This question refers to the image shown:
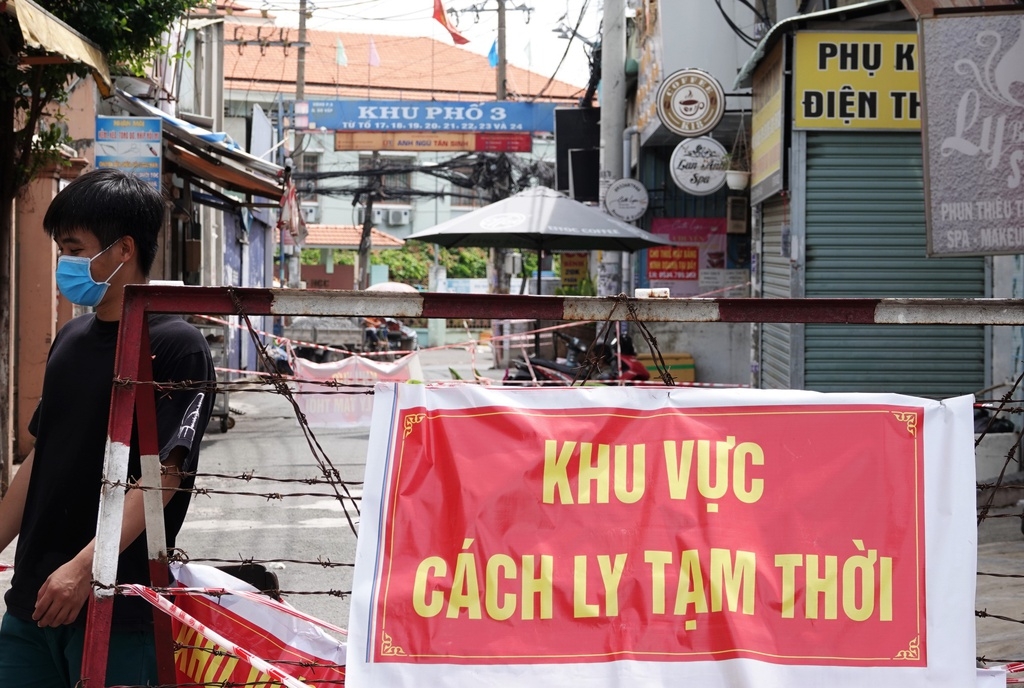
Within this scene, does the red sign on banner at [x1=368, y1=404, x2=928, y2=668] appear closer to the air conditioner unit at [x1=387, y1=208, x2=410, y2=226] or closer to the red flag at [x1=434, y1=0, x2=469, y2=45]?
the red flag at [x1=434, y1=0, x2=469, y2=45]

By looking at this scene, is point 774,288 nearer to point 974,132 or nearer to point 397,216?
point 974,132

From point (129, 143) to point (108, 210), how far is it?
30.6 feet

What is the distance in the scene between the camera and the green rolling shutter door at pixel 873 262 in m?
9.94

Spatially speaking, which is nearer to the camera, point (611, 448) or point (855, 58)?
point (611, 448)

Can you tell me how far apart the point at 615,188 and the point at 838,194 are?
21.5ft

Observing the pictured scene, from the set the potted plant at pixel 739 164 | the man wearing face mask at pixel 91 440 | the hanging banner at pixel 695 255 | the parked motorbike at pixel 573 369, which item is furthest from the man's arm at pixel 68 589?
the hanging banner at pixel 695 255

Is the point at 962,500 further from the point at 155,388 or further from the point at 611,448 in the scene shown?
the point at 155,388

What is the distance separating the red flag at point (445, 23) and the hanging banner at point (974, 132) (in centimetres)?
2437

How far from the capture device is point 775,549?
2.39 m

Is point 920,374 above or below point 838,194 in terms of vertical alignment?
below

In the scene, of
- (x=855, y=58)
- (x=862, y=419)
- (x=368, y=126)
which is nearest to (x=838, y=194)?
(x=855, y=58)

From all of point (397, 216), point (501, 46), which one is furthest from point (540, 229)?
point (397, 216)

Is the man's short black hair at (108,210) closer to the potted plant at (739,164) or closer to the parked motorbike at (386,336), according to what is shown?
the potted plant at (739,164)

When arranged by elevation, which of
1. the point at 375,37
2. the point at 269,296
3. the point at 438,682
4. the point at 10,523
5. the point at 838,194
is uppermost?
the point at 375,37
